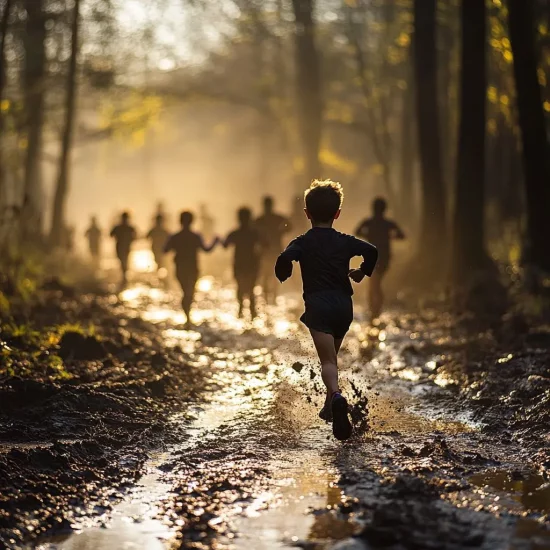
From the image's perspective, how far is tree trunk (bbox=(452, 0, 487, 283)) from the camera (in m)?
17.1

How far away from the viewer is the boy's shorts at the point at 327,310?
7727 millimetres

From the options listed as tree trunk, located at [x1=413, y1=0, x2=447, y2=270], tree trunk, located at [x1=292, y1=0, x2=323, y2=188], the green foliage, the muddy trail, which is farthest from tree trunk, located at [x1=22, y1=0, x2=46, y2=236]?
the muddy trail

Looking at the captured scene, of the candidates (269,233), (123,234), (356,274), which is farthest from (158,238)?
(356,274)

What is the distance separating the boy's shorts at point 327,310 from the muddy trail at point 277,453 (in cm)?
81

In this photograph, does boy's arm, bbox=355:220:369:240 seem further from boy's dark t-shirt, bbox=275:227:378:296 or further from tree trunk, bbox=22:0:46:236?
tree trunk, bbox=22:0:46:236

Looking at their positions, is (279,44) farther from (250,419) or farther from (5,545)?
→ (5,545)

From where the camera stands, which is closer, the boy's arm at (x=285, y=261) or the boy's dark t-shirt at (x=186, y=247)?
the boy's arm at (x=285, y=261)

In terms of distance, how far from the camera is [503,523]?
203 inches

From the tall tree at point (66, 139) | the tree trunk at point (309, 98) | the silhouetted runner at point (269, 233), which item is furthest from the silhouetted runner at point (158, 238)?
the tree trunk at point (309, 98)

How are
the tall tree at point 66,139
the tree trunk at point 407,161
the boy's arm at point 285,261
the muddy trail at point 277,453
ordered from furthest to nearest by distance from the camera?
the tree trunk at point 407,161 < the tall tree at point 66,139 < the boy's arm at point 285,261 < the muddy trail at point 277,453

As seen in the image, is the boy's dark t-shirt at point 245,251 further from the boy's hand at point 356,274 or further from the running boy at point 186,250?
the boy's hand at point 356,274

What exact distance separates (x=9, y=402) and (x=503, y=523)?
4.58 metres

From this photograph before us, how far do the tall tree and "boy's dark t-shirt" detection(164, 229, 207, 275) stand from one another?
54.0ft

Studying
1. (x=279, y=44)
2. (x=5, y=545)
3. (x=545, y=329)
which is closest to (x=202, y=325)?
(x=545, y=329)
